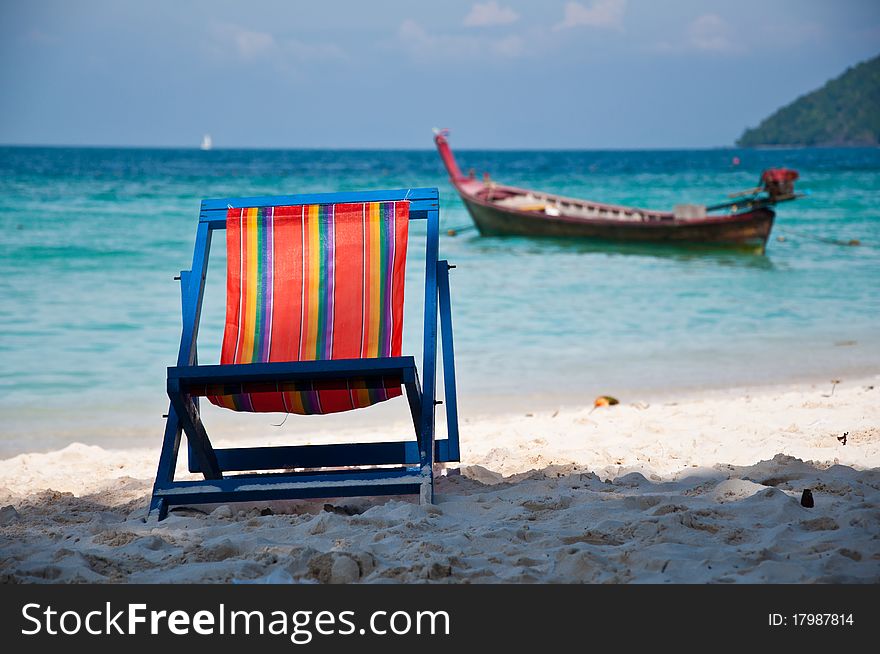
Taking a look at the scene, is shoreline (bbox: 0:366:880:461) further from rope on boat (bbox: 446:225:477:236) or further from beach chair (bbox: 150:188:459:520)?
rope on boat (bbox: 446:225:477:236)

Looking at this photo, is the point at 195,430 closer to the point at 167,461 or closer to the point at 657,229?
the point at 167,461

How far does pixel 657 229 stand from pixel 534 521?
13.3 metres

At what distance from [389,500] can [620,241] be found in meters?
13.1

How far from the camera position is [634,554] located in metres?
2.53

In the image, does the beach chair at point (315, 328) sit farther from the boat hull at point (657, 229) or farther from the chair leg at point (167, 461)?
the boat hull at point (657, 229)

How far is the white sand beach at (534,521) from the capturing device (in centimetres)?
248

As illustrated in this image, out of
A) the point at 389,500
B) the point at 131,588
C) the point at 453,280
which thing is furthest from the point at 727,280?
the point at 131,588

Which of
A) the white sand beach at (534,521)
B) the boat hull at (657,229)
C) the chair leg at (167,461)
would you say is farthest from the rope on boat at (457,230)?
the chair leg at (167,461)

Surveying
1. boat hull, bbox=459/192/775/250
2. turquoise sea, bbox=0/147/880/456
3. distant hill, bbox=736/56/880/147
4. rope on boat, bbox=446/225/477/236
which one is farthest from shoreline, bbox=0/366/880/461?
distant hill, bbox=736/56/880/147

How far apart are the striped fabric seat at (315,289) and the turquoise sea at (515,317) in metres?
2.47

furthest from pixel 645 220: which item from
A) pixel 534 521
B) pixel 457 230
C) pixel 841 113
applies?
pixel 841 113

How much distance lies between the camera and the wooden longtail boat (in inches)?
592

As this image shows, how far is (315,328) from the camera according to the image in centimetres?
338

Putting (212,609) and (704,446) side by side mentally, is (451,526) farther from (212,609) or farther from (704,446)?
(704,446)
